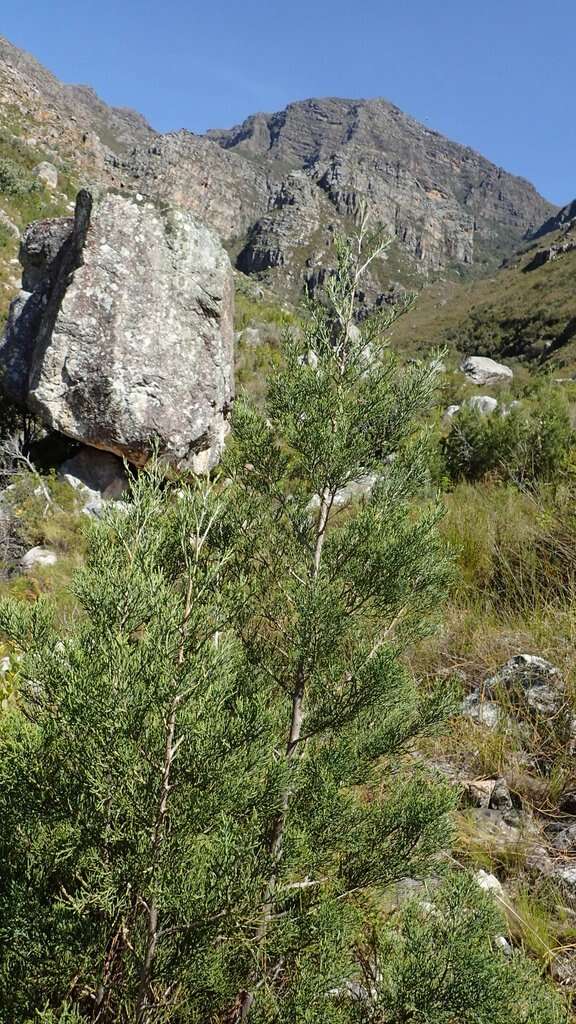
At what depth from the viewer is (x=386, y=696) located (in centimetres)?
155

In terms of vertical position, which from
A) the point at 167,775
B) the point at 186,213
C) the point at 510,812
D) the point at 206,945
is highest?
the point at 186,213

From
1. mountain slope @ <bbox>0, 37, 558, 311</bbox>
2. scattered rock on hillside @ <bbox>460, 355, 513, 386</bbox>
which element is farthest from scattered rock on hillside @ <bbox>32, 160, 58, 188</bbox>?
scattered rock on hillside @ <bbox>460, 355, 513, 386</bbox>

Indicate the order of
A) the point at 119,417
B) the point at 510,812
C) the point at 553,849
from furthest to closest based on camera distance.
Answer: the point at 119,417, the point at 510,812, the point at 553,849

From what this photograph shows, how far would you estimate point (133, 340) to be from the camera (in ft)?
23.5

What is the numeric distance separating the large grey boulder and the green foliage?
3.25 m

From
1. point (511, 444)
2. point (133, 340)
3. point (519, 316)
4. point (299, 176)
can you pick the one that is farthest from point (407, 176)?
point (511, 444)

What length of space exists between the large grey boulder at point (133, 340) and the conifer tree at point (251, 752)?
5.27 meters

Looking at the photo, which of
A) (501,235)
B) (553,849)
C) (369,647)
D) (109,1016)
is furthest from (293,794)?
(501,235)

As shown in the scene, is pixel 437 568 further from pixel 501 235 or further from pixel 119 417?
pixel 501 235

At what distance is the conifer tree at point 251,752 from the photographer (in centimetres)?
116

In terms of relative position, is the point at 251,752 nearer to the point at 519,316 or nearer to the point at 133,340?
the point at 133,340

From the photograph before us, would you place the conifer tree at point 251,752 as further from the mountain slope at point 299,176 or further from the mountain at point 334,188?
the mountain at point 334,188

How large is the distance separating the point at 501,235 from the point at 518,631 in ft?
601

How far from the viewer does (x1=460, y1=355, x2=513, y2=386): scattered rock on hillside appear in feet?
52.9
